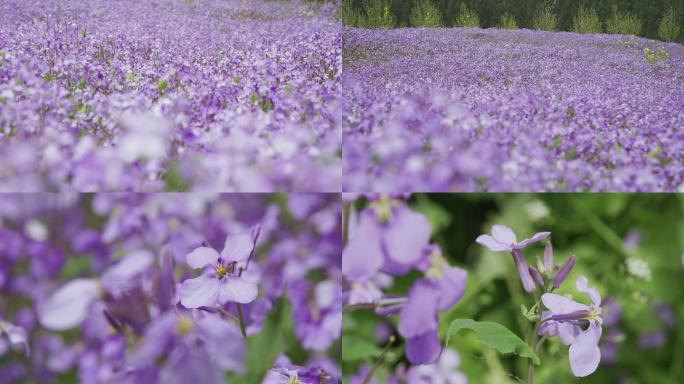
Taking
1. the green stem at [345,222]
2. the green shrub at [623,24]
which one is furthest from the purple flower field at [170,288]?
the green shrub at [623,24]

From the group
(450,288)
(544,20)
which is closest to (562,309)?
(450,288)

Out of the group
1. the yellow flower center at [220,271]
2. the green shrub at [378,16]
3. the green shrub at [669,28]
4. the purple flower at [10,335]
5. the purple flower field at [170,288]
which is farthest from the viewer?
the green shrub at [669,28]

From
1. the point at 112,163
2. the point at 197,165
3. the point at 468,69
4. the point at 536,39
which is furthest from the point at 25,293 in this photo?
the point at 536,39

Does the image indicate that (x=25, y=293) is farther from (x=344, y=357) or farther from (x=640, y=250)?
(x=640, y=250)

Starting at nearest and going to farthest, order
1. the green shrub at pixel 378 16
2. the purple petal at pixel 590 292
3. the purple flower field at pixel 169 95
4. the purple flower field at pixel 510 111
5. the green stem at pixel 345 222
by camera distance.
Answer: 1. the purple petal at pixel 590 292
2. the green stem at pixel 345 222
3. the purple flower field at pixel 169 95
4. the purple flower field at pixel 510 111
5. the green shrub at pixel 378 16

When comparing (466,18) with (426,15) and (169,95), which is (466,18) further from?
(169,95)

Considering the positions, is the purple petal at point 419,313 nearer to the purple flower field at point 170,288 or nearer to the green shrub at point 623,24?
the purple flower field at point 170,288
